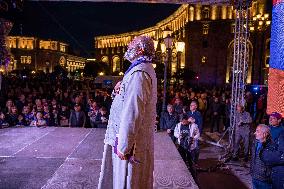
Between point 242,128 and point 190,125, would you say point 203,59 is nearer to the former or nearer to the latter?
point 242,128

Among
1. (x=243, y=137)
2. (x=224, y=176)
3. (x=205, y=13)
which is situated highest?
(x=205, y=13)

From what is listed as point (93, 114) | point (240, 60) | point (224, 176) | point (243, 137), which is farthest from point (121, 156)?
point (240, 60)

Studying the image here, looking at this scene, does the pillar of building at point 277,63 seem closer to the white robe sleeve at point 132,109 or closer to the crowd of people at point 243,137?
the crowd of people at point 243,137

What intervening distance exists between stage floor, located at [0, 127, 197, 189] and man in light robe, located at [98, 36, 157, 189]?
1.43m

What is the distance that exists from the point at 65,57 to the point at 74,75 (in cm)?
5444

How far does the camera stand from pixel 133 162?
344 centimetres

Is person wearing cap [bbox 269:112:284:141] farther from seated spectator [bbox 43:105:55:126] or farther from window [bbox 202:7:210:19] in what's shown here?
window [bbox 202:7:210:19]

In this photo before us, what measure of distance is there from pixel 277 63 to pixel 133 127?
6.15 m

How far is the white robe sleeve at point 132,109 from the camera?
130 inches

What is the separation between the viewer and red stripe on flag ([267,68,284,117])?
8077 millimetres

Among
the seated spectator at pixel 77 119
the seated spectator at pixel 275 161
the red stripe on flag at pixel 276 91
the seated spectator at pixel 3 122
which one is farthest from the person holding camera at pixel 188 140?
the seated spectator at pixel 3 122

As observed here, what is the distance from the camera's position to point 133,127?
10.9ft

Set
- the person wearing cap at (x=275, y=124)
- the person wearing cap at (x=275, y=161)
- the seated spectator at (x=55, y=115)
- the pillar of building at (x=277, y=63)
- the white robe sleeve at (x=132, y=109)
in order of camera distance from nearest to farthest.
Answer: the white robe sleeve at (x=132, y=109), the person wearing cap at (x=275, y=161), the person wearing cap at (x=275, y=124), the pillar of building at (x=277, y=63), the seated spectator at (x=55, y=115)

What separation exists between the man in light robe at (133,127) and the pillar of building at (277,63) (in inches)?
211
